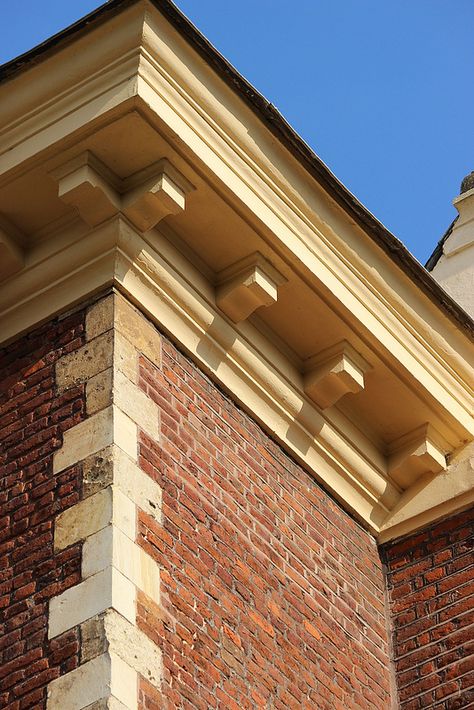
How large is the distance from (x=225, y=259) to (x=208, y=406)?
2.65ft

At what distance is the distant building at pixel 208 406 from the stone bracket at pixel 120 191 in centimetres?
1

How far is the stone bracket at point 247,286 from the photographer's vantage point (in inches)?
324

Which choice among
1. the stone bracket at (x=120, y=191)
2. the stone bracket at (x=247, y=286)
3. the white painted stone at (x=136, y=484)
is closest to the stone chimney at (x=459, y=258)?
the stone bracket at (x=247, y=286)

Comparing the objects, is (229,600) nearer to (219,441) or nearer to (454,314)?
(219,441)

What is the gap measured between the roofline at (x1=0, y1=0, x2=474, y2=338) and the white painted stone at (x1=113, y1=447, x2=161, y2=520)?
2.12 m

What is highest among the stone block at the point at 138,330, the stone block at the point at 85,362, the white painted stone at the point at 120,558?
the stone block at the point at 138,330

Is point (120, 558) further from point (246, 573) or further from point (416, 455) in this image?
point (416, 455)

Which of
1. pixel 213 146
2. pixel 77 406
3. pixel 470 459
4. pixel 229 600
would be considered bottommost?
pixel 229 600

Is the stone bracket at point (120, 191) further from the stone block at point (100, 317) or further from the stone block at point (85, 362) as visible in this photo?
the stone block at point (85, 362)

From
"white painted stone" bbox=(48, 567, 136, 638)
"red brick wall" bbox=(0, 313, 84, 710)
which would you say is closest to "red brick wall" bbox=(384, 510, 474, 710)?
"white painted stone" bbox=(48, 567, 136, 638)

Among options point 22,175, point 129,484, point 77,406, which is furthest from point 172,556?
point 22,175

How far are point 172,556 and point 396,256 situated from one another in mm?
2575

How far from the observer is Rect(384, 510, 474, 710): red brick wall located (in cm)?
818

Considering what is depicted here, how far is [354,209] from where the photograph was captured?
865 centimetres
